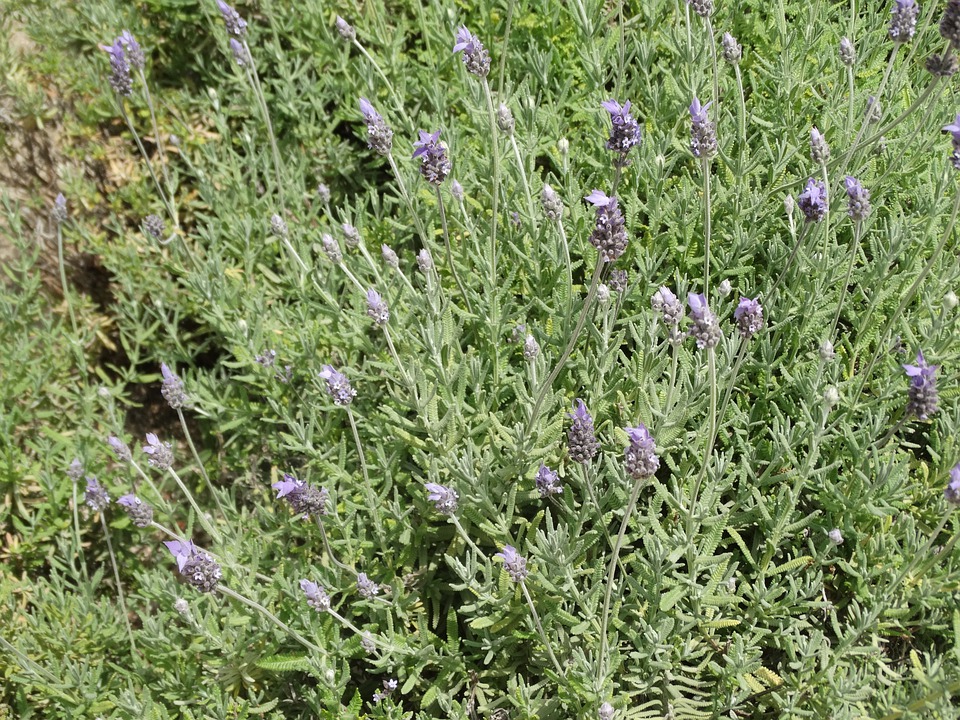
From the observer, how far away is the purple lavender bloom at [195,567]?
2.43m

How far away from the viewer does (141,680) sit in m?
3.16

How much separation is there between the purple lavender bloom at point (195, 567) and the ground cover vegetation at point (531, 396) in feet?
0.06

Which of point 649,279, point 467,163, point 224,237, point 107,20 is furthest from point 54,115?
point 649,279

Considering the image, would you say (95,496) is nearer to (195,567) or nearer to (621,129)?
(195,567)

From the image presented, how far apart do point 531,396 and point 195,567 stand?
121 cm

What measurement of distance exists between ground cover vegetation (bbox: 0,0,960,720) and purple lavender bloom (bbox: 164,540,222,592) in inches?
0.7

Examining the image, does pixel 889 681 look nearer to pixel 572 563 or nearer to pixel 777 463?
pixel 777 463

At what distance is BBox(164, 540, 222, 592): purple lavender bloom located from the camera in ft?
7.97

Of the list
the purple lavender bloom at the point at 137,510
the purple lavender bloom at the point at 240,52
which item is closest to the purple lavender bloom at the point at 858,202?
the purple lavender bloom at the point at 240,52

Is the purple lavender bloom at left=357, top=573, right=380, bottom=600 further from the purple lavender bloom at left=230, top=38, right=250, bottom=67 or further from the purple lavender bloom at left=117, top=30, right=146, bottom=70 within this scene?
the purple lavender bloom at left=117, top=30, right=146, bottom=70

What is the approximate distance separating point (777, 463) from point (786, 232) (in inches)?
39.1

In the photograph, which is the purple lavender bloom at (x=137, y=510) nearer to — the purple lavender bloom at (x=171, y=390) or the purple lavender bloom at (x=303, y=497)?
the purple lavender bloom at (x=171, y=390)

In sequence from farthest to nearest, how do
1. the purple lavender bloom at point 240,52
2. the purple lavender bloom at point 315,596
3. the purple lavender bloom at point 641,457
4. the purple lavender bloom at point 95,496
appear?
the purple lavender bloom at point 240,52, the purple lavender bloom at point 95,496, the purple lavender bloom at point 315,596, the purple lavender bloom at point 641,457

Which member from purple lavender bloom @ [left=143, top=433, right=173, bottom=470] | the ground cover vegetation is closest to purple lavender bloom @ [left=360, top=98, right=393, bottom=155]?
the ground cover vegetation
